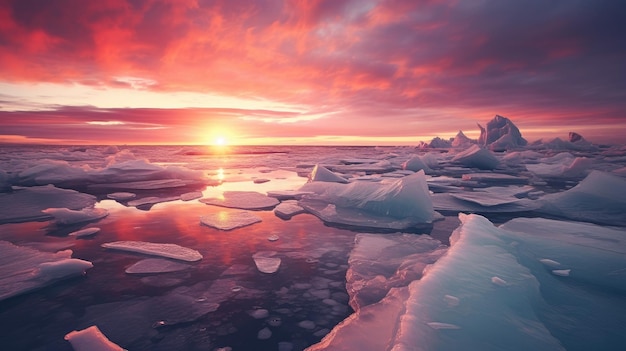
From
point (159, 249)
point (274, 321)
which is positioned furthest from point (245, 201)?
point (274, 321)

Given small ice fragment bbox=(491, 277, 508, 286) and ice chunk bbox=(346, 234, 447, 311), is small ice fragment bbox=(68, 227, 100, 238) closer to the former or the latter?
ice chunk bbox=(346, 234, 447, 311)

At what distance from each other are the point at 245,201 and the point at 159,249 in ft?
8.83

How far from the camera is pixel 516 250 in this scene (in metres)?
2.51

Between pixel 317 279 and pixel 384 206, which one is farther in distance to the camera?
pixel 384 206

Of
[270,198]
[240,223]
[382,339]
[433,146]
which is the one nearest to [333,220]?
[240,223]

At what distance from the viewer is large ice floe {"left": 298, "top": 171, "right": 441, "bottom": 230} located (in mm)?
4348

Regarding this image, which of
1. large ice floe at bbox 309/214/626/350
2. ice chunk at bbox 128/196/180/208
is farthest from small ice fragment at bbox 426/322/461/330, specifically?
ice chunk at bbox 128/196/180/208

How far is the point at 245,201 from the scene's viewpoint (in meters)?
5.64

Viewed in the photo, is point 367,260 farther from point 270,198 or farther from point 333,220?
point 270,198

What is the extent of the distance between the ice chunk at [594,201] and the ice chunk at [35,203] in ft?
27.7

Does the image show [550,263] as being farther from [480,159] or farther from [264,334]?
[480,159]

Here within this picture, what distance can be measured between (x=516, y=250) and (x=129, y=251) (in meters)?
3.79

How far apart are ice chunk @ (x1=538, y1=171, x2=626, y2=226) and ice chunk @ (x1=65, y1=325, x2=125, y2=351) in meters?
6.20

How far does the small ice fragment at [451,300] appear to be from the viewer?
64.8 inches
